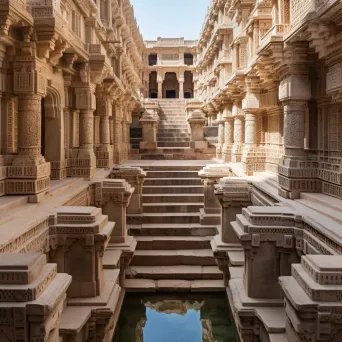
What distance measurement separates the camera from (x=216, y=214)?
10898mm

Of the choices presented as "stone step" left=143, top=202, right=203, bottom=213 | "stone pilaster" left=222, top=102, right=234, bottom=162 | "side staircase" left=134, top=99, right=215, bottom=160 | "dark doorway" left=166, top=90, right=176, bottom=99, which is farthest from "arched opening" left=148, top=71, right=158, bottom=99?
"stone step" left=143, top=202, right=203, bottom=213

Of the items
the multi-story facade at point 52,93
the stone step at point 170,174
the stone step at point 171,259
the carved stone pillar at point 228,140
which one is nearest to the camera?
the multi-story facade at point 52,93

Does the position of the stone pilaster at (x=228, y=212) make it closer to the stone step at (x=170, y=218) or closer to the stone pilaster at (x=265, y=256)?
the stone step at (x=170, y=218)

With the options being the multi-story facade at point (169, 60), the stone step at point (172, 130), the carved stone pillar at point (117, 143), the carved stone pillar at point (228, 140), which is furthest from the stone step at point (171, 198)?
the multi-story facade at point (169, 60)

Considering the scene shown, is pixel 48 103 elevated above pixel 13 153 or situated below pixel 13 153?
above

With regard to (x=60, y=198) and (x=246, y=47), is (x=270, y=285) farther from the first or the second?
(x=246, y=47)

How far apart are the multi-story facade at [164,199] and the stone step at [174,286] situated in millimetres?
27

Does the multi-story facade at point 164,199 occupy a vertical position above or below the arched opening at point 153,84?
below

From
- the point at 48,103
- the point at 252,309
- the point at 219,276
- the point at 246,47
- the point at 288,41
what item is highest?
the point at 246,47

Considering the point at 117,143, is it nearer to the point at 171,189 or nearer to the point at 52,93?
the point at 171,189

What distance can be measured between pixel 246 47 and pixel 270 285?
10604mm

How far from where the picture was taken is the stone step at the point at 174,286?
862cm

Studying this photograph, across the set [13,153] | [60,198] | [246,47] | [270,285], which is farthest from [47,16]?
[246,47]

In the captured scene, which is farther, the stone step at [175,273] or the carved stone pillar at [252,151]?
the carved stone pillar at [252,151]
